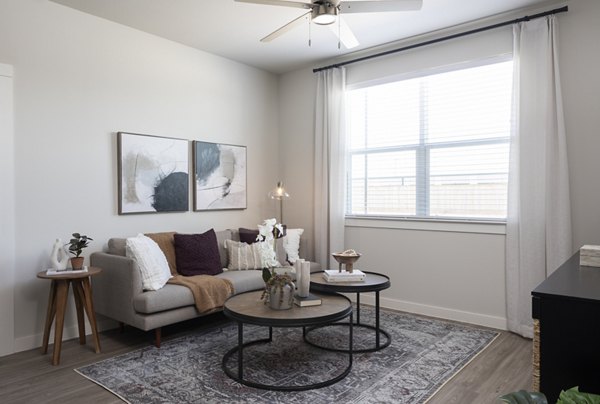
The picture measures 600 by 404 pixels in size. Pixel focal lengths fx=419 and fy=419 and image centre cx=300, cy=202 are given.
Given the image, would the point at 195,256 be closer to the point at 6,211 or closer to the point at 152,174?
the point at 152,174

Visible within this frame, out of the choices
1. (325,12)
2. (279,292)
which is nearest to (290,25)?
(325,12)

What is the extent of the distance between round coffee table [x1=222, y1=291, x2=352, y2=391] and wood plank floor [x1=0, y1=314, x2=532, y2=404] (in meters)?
0.71

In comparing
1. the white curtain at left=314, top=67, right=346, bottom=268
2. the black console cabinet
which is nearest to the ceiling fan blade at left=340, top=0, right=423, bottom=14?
the black console cabinet

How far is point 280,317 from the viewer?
2635mm

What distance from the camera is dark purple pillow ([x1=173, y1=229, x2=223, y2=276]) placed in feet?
13.1

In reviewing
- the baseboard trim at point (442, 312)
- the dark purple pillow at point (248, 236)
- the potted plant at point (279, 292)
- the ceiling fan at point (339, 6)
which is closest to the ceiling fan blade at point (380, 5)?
the ceiling fan at point (339, 6)

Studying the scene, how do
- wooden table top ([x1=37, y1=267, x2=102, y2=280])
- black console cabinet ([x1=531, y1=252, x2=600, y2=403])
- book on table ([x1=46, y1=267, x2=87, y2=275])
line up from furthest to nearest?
book on table ([x1=46, y1=267, x2=87, y2=275]) → wooden table top ([x1=37, y1=267, x2=102, y2=280]) → black console cabinet ([x1=531, y1=252, x2=600, y2=403])

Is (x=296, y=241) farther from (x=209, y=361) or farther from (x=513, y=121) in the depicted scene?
(x=513, y=121)

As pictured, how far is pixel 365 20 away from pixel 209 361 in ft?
10.7

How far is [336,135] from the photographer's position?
4.98 metres

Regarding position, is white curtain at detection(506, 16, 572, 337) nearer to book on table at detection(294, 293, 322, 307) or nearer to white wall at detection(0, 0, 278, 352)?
book on table at detection(294, 293, 322, 307)

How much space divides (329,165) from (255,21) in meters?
1.85

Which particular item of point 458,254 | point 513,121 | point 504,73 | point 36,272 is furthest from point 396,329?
point 36,272

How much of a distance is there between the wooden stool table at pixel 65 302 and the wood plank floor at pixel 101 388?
12 centimetres
